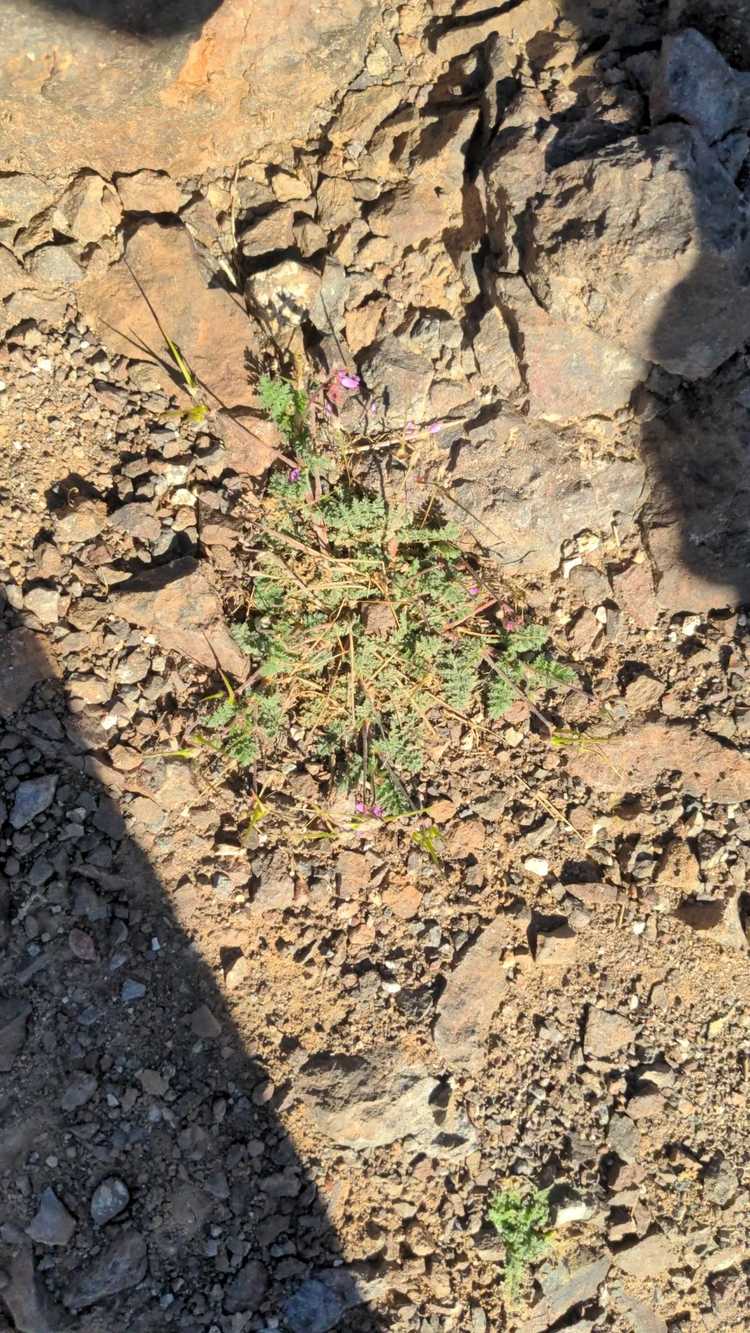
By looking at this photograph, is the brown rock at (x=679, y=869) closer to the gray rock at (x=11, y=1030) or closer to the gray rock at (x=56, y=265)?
the gray rock at (x=11, y=1030)

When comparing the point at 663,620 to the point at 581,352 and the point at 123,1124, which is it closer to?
the point at 581,352

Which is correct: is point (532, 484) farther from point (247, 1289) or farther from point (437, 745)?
point (247, 1289)

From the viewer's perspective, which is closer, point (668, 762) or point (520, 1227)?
point (520, 1227)

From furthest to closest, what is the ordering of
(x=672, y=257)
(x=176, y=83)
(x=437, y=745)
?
(x=437, y=745), (x=176, y=83), (x=672, y=257)

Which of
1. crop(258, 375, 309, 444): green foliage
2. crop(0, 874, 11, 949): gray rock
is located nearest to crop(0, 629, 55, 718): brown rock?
crop(0, 874, 11, 949): gray rock

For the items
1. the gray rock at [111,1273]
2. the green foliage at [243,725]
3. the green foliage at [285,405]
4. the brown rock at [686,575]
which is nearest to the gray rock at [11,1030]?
the gray rock at [111,1273]

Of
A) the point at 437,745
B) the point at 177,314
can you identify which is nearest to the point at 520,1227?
the point at 437,745
